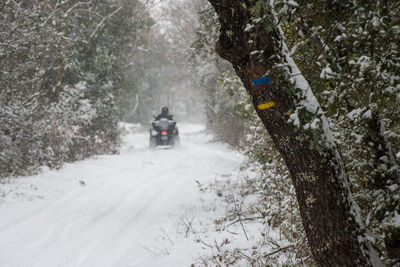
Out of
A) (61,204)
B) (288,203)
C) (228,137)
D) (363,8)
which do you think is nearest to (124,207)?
(61,204)

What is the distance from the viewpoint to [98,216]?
629cm

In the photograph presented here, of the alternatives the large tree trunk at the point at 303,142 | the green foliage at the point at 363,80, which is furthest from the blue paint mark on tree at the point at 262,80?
Result: the green foliage at the point at 363,80

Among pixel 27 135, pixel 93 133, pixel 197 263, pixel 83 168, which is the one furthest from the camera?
pixel 93 133

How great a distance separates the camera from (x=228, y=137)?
18016 mm

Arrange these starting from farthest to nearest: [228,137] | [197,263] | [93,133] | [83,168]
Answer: [228,137], [93,133], [83,168], [197,263]

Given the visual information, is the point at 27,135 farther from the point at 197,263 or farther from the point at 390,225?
the point at 390,225

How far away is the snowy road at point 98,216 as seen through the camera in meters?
4.61

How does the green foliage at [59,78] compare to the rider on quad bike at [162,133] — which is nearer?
the green foliage at [59,78]

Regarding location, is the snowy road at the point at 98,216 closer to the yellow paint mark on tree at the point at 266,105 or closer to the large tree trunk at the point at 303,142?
the large tree trunk at the point at 303,142

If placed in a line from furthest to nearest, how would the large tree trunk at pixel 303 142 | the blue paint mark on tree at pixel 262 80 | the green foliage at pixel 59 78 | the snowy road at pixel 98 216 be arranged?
the green foliage at pixel 59 78
the snowy road at pixel 98 216
the blue paint mark on tree at pixel 262 80
the large tree trunk at pixel 303 142

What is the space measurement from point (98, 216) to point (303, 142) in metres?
4.90

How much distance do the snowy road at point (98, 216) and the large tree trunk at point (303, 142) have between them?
89.8 inches

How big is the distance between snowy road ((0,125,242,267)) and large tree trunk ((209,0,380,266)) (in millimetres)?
2280

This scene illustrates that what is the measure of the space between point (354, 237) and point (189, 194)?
18.4ft
